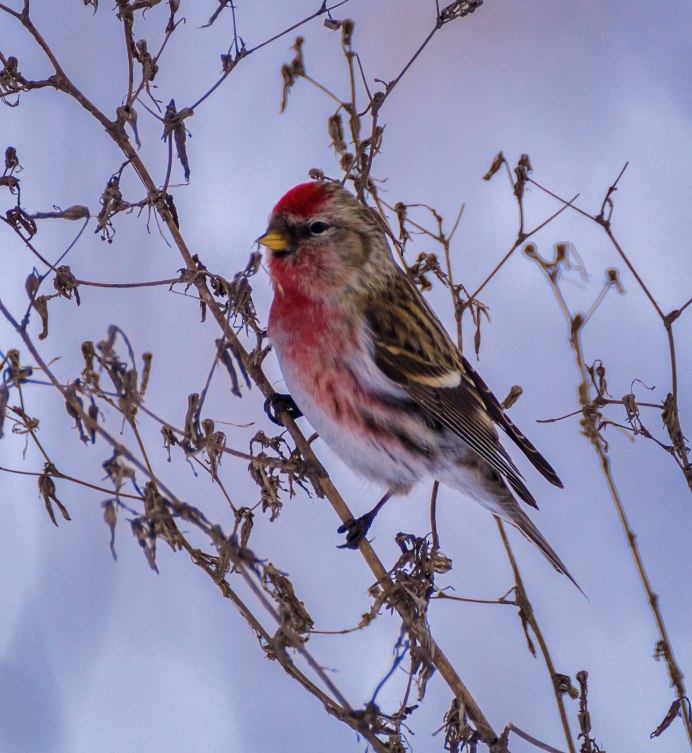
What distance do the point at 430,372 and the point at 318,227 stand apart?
0.41m

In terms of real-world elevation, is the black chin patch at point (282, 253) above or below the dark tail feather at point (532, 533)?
above

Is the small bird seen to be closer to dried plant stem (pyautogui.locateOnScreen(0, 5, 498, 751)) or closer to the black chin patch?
the black chin patch

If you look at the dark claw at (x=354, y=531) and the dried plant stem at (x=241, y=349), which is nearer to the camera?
the dried plant stem at (x=241, y=349)

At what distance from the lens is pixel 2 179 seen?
4.47 feet

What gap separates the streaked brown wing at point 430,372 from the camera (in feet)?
6.42

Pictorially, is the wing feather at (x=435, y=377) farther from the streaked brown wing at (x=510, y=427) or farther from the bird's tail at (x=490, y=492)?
the bird's tail at (x=490, y=492)

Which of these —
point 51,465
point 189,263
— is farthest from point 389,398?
point 51,465

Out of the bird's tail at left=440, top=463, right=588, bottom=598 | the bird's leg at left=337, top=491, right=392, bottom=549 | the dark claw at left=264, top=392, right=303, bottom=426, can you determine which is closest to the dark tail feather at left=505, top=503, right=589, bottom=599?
the bird's tail at left=440, top=463, right=588, bottom=598

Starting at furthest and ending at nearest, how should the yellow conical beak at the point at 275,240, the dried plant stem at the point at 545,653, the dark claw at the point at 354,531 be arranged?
the yellow conical beak at the point at 275,240
the dark claw at the point at 354,531
the dried plant stem at the point at 545,653

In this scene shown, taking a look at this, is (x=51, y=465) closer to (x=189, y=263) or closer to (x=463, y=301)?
(x=189, y=263)

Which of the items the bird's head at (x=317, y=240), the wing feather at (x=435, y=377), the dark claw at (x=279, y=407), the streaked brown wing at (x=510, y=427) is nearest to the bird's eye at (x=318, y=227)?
the bird's head at (x=317, y=240)

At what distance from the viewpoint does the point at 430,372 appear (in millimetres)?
2025

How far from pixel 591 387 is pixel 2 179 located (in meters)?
1.07

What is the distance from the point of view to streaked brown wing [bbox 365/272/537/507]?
196cm
